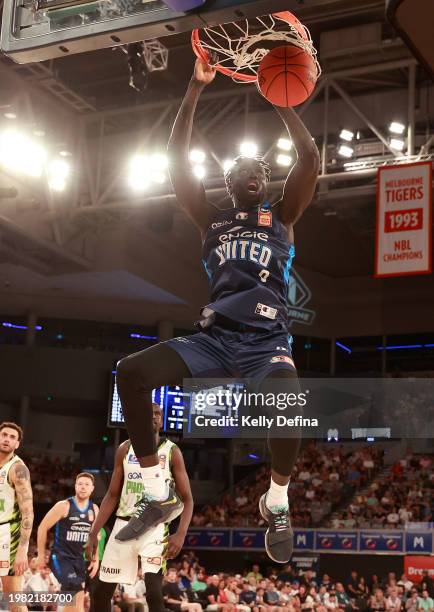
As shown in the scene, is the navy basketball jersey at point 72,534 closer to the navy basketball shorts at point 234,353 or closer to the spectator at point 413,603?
the navy basketball shorts at point 234,353

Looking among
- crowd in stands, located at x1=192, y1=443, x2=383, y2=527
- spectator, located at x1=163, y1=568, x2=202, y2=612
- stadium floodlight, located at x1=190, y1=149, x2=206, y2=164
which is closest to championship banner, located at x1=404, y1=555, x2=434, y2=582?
crowd in stands, located at x1=192, y1=443, x2=383, y2=527

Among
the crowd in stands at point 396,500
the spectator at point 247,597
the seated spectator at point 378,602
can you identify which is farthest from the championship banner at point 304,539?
the spectator at point 247,597

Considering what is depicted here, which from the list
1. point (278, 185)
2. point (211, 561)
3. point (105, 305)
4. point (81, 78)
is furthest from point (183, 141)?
point (105, 305)

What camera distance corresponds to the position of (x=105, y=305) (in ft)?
85.3

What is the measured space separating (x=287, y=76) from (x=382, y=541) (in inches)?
604

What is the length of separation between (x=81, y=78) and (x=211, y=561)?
11585mm

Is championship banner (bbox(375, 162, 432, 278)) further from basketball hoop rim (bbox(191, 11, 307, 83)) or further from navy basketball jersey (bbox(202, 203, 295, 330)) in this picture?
navy basketball jersey (bbox(202, 203, 295, 330))

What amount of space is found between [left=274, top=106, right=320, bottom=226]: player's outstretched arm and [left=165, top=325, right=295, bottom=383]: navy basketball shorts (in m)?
0.72

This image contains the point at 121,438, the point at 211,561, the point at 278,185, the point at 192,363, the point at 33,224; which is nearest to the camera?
the point at 192,363

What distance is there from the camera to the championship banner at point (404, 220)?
13.7m

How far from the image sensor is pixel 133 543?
291 inches

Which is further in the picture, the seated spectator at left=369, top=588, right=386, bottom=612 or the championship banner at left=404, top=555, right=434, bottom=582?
the championship banner at left=404, top=555, right=434, bottom=582

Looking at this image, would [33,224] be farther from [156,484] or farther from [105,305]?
[156,484]

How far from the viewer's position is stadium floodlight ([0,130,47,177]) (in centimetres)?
1590
